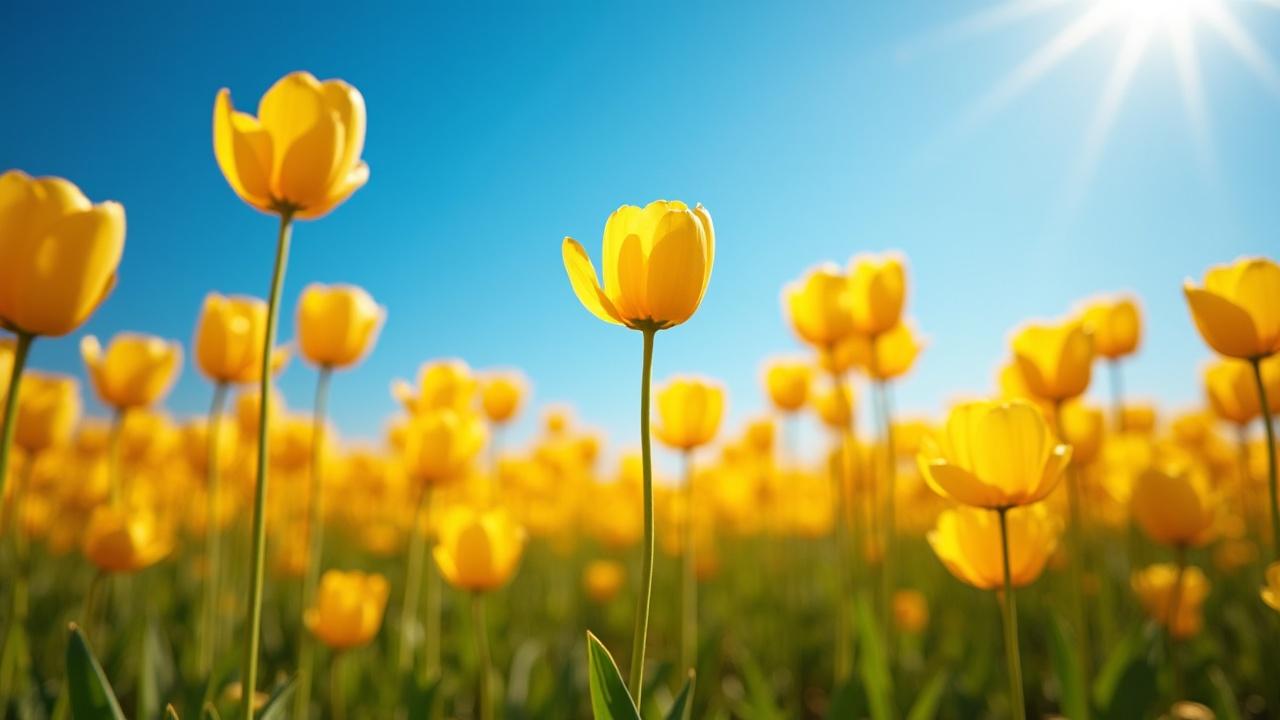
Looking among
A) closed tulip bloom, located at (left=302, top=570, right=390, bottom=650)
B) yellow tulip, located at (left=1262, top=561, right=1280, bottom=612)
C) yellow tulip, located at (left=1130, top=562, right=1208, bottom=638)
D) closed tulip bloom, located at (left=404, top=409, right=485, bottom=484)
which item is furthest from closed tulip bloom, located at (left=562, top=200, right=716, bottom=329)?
yellow tulip, located at (left=1130, top=562, right=1208, bottom=638)

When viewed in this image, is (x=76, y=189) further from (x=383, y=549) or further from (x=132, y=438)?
(x=383, y=549)

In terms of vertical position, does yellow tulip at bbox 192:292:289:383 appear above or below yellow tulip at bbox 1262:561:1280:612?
above

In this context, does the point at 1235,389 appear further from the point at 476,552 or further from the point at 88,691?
the point at 88,691

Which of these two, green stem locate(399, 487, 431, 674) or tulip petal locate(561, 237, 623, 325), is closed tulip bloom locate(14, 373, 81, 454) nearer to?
green stem locate(399, 487, 431, 674)

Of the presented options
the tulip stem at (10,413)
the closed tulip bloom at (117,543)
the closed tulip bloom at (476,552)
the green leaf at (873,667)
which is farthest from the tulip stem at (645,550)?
the closed tulip bloom at (117,543)

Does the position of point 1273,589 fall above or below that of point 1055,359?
below

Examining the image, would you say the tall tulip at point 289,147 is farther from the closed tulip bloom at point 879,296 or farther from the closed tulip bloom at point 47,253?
the closed tulip bloom at point 879,296

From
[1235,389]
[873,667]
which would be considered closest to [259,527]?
[873,667]
